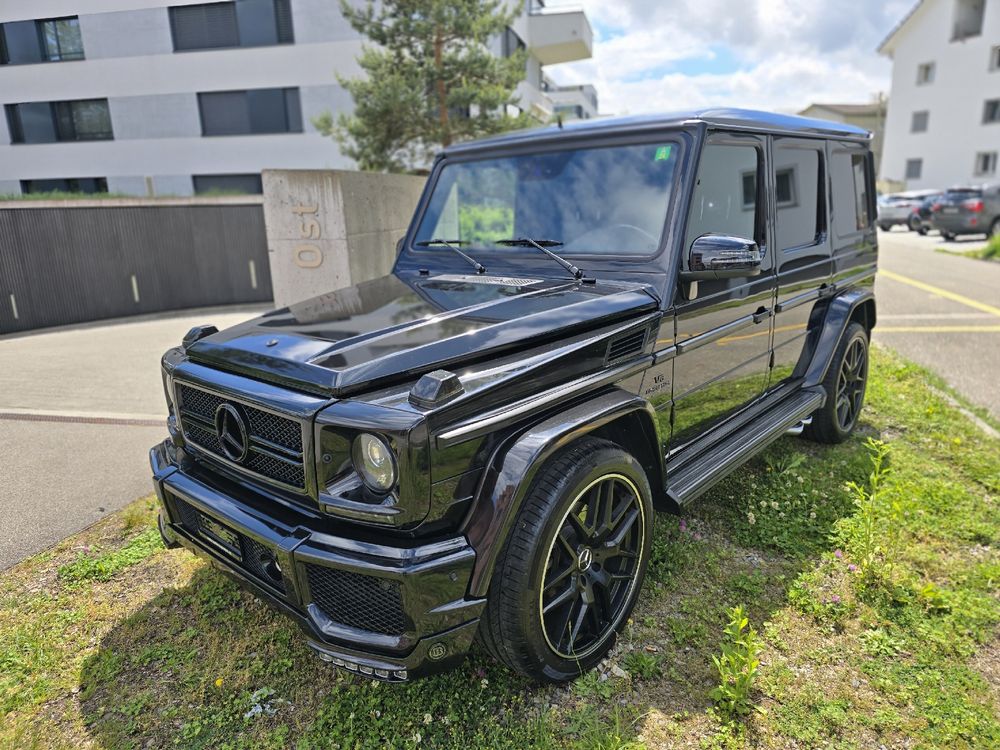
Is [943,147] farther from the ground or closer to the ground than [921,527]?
farther from the ground

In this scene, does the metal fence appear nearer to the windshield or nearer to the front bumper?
the windshield

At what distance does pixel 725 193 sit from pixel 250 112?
2180 centimetres

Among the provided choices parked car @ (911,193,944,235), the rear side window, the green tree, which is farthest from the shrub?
parked car @ (911,193,944,235)

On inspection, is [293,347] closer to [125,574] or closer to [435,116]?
[125,574]

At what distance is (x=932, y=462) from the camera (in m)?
4.63

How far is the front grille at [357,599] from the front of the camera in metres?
2.17

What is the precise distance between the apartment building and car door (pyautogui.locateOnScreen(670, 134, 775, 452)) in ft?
57.6

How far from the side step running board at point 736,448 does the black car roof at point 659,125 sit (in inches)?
62.8

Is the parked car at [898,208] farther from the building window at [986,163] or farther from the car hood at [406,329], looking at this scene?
the car hood at [406,329]

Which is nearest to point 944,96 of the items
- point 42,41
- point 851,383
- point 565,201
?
point 42,41

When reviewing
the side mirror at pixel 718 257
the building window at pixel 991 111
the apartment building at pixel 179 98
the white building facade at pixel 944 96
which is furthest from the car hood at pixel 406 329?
the building window at pixel 991 111

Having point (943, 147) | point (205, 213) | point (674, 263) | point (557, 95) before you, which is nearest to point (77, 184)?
point (205, 213)

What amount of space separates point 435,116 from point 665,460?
12658 millimetres

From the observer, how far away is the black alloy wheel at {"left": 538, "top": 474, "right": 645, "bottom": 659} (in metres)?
2.56
